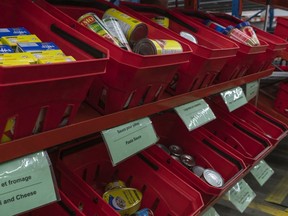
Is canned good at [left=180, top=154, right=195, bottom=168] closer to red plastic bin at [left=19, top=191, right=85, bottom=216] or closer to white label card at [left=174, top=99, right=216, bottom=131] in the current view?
white label card at [left=174, top=99, right=216, bottom=131]

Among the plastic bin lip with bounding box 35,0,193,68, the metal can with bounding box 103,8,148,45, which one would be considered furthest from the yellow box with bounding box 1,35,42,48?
the metal can with bounding box 103,8,148,45

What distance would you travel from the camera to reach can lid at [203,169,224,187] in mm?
1622

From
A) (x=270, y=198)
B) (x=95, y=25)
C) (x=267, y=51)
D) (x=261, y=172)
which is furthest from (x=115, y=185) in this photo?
(x=270, y=198)

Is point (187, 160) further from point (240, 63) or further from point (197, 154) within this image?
point (240, 63)

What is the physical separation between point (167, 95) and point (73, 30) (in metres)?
0.48

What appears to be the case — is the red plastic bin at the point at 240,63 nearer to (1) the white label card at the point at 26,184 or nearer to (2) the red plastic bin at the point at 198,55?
(2) the red plastic bin at the point at 198,55

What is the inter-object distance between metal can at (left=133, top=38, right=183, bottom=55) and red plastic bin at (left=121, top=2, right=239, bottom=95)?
140mm

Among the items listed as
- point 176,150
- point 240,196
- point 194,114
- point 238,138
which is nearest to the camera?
point 194,114

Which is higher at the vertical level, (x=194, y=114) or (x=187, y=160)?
(x=194, y=114)

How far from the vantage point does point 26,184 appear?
76cm

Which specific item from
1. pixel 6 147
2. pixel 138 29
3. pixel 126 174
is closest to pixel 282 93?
pixel 126 174

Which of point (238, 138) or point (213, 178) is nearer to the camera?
point (213, 178)

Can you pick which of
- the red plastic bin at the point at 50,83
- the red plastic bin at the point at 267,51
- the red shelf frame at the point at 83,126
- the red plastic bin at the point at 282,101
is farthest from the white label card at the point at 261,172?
the red plastic bin at the point at 50,83

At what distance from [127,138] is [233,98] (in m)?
0.88
